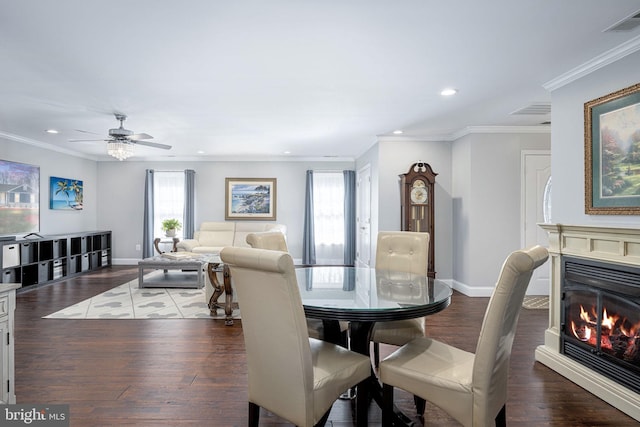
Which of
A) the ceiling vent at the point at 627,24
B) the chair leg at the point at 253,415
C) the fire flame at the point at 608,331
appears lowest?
the chair leg at the point at 253,415

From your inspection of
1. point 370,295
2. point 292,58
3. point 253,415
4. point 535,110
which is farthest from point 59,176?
point 535,110

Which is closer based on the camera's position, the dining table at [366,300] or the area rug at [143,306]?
the dining table at [366,300]

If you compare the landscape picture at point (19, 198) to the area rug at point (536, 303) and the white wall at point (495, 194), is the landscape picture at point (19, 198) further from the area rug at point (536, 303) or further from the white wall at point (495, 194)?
the area rug at point (536, 303)

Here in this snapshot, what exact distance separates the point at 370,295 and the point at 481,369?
0.69 meters

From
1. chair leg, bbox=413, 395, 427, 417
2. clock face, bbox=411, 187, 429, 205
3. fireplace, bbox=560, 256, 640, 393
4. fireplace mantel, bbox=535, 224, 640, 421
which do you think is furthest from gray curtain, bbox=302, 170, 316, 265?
chair leg, bbox=413, 395, 427, 417

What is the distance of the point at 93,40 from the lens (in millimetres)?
2475

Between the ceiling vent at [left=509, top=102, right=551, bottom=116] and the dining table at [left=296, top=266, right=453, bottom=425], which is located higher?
the ceiling vent at [left=509, top=102, right=551, bottom=116]

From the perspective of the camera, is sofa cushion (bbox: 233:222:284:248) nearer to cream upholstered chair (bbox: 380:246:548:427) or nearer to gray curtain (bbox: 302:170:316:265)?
gray curtain (bbox: 302:170:316:265)

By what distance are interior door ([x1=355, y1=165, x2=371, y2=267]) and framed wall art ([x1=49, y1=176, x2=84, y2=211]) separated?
568cm

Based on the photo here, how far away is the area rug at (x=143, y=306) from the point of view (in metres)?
4.08

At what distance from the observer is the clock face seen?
521 cm

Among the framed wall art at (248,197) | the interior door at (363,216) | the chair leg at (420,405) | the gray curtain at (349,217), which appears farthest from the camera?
the framed wall art at (248,197)

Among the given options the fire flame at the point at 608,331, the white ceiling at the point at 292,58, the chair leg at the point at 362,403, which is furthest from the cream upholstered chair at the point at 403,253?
the white ceiling at the point at 292,58

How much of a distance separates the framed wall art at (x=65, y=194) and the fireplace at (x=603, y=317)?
775 cm
